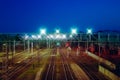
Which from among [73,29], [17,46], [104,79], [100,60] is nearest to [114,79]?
[104,79]

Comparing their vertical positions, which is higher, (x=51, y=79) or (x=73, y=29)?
(x=73, y=29)

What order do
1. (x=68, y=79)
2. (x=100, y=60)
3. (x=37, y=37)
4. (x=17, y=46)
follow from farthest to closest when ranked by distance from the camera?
(x=17, y=46) < (x=100, y=60) < (x=37, y=37) < (x=68, y=79)

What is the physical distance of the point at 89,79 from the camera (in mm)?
36375

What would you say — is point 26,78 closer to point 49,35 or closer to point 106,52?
point 49,35

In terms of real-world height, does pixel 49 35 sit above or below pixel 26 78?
above

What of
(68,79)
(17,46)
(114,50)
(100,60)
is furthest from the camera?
(17,46)

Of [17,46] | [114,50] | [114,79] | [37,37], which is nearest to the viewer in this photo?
[114,79]

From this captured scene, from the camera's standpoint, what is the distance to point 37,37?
171 ft

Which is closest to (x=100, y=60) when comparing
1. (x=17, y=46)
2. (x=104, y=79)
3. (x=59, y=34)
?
(x=59, y=34)

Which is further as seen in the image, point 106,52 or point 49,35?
point 106,52

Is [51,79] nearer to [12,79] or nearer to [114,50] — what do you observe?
[12,79]

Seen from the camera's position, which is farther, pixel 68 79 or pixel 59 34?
pixel 59 34

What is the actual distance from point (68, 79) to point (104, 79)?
174 inches

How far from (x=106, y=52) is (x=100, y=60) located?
19.3m
